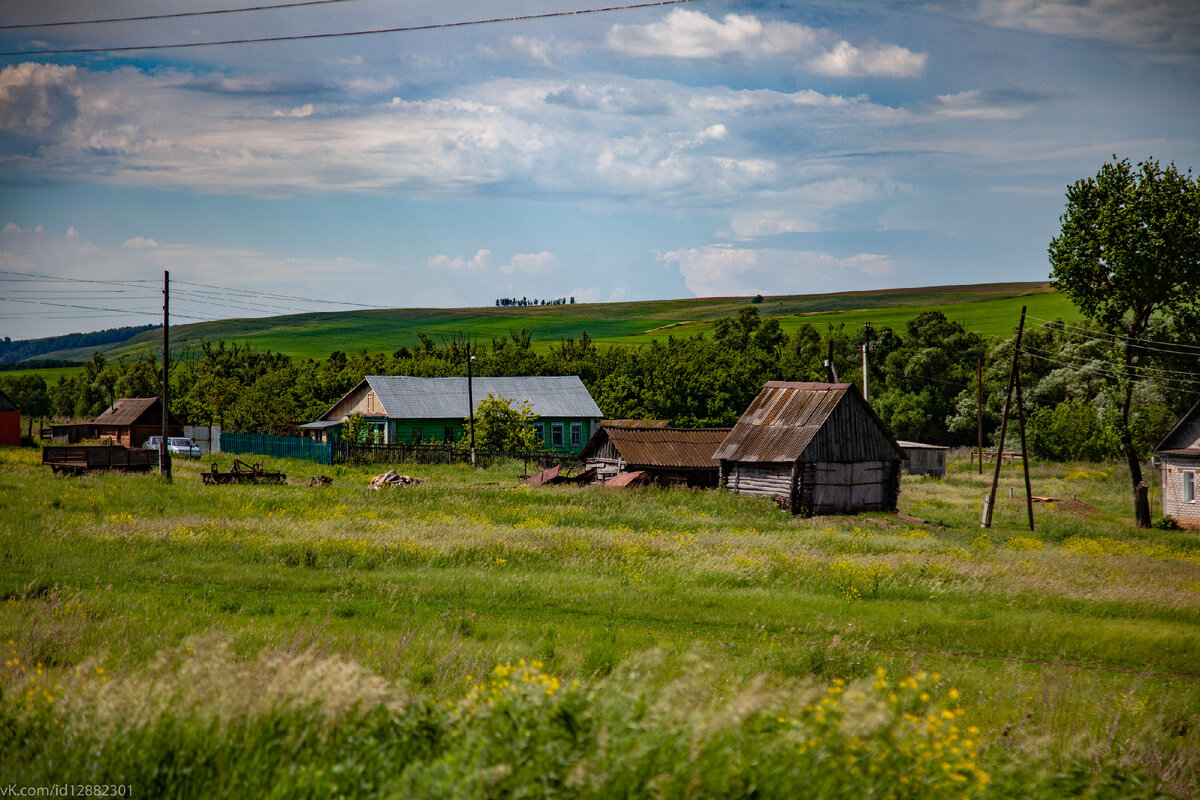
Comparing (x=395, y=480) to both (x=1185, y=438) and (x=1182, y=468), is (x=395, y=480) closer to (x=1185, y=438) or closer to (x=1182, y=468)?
(x=1182, y=468)

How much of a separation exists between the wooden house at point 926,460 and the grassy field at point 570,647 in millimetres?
24381

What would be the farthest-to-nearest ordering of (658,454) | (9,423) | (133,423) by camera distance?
(133,423) → (9,423) → (658,454)

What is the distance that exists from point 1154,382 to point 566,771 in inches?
1768

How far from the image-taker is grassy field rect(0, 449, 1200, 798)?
4766 mm

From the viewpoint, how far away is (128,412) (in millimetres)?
69438

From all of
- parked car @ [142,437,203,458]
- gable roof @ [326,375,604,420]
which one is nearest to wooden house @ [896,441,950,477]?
gable roof @ [326,375,604,420]

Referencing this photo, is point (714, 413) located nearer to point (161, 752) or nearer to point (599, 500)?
point (599, 500)

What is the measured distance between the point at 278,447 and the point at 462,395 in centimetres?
1472

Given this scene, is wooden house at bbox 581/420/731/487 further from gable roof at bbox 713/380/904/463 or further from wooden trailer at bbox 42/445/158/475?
wooden trailer at bbox 42/445/158/475

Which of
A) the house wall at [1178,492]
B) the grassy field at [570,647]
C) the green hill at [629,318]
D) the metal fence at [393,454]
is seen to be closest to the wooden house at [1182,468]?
the house wall at [1178,492]

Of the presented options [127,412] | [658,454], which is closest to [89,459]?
[658,454]

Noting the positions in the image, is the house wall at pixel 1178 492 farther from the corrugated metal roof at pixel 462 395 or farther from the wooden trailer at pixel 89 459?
the wooden trailer at pixel 89 459

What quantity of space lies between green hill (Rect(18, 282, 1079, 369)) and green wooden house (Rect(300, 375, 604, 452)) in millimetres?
66744

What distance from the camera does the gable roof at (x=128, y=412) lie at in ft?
225
